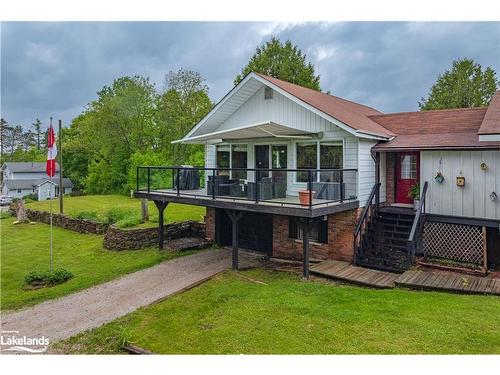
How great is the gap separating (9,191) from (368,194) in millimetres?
55923

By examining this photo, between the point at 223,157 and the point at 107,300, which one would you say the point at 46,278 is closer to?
the point at 107,300

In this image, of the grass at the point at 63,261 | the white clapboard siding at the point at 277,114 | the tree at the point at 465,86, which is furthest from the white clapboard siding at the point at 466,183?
the tree at the point at 465,86

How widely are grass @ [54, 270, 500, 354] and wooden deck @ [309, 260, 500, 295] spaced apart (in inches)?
Answer: 14.0

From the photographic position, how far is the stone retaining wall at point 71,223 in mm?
18875

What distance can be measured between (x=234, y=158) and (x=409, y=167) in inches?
243

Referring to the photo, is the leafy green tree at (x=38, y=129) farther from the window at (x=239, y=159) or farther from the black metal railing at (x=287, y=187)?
the black metal railing at (x=287, y=187)

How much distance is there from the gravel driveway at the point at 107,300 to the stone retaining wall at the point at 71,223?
8.23 meters

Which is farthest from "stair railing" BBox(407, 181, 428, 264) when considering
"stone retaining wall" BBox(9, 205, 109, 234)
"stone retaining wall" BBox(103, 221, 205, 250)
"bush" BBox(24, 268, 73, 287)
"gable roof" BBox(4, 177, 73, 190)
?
"gable roof" BBox(4, 177, 73, 190)

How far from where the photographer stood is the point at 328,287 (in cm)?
891

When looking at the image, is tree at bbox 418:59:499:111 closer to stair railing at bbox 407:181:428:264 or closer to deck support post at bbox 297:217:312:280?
stair railing at bbox 407:181:428:264

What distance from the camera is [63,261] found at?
13633 mm

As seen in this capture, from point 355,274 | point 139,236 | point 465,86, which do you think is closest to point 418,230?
point 355,274
